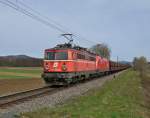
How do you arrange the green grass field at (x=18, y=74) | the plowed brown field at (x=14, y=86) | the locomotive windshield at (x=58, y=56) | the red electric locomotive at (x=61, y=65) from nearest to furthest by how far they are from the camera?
the plowed brown field at (x=14, y=86)
the red electric locomotive at (x=61, y=65)
the locomotive windshield at (x=58, y=56)
the green grass field at (x=18, y=74)

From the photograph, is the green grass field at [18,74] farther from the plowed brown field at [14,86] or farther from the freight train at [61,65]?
the freight train at [61,65]

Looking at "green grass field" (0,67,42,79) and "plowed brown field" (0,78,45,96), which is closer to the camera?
"plowed brown field" (0,78,45,96)

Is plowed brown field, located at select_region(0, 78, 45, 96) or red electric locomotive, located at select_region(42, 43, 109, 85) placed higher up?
red electric locomotive, located at select_region(42, 43, 109, 85)

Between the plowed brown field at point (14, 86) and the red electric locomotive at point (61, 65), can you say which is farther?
the red electric locomotive at point (61, 65)

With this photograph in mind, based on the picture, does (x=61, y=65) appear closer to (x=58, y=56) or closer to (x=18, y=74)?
(x=58, y=56)

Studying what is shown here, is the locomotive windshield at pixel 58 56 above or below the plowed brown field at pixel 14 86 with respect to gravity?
above

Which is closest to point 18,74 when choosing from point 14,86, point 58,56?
point 14,86

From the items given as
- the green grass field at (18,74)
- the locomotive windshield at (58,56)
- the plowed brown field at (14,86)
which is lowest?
the plowed brown field at (14,86)

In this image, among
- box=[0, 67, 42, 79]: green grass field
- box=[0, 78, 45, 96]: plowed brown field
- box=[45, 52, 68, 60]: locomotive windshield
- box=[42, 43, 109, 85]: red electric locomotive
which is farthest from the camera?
box=[0, 67, 42, 79]: green grass field

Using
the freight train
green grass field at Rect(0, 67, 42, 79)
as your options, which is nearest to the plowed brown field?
the freight train

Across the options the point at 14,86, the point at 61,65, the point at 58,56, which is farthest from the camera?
the point at 14,86

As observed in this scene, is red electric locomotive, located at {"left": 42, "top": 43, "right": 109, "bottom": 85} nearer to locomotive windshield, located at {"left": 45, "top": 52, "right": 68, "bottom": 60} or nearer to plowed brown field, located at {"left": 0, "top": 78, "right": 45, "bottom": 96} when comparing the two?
locomotive windshield, located at {"left": 45, "top": 52, "right": 68, "bottom": 60}

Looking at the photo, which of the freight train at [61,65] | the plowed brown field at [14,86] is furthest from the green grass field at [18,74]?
the freight train at [61,65]

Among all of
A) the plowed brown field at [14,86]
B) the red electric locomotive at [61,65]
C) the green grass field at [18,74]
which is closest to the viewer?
the plowed brown field at [14,86]
